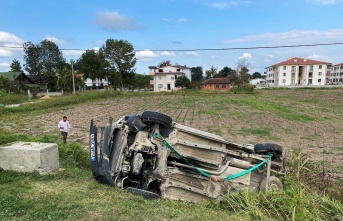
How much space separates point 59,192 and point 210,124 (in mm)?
11921

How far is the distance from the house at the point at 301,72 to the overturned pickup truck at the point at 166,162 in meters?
91.7

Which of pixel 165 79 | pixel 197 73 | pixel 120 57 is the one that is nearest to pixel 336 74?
pixel 197 73

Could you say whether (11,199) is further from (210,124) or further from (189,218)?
(210,124)

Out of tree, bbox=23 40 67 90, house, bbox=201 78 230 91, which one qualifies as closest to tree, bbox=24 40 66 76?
tree, bbox=23 40 67 90

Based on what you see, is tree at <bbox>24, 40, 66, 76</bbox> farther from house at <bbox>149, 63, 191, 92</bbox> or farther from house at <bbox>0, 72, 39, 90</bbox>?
house at <bbox>149, 63, 191, 92</bbox>

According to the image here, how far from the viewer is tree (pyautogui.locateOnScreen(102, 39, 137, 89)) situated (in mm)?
54344

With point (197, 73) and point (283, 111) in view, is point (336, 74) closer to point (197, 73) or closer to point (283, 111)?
point (197, 73)

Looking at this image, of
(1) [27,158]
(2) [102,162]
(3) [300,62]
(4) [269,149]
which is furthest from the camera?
(3) [300,62]

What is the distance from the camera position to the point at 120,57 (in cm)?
5462

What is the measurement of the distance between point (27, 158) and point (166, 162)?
2664 millimetres

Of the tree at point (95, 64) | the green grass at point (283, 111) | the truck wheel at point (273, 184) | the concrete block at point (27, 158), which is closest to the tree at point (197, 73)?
the tree at point (95, 64)

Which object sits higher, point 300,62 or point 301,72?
point 300,62

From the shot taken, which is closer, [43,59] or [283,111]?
[283,111]

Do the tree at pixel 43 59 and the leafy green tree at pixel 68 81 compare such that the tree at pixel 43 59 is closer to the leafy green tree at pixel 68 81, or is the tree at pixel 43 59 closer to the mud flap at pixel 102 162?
the leafy green tree at pixel 68 81
